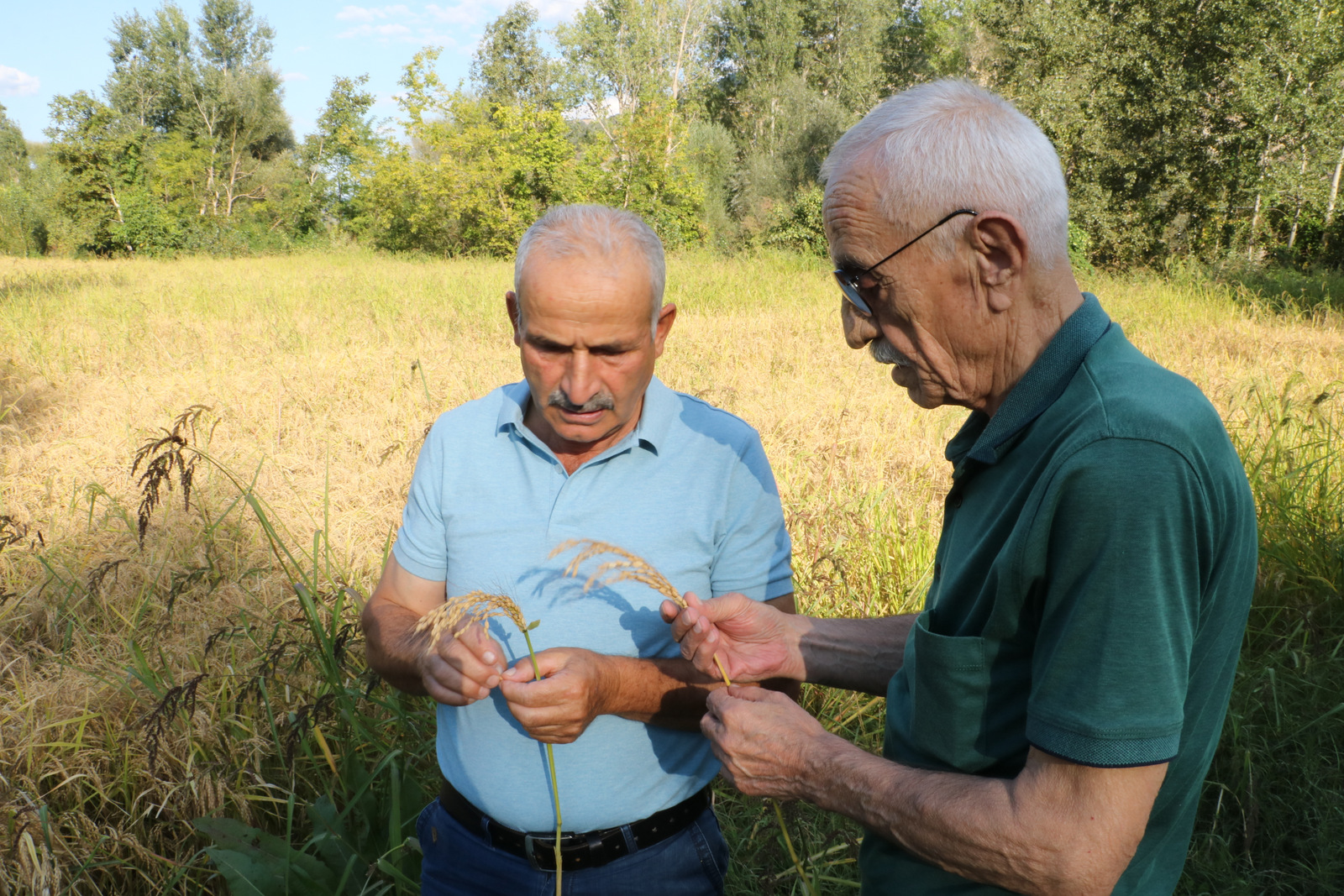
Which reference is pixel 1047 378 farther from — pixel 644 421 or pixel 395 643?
pixel 395 643

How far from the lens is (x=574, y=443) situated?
1963 millimetres

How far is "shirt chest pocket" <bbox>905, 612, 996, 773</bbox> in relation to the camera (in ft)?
4.01

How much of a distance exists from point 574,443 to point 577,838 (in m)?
0.84

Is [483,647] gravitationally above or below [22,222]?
below

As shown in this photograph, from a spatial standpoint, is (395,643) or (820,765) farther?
(395,643)

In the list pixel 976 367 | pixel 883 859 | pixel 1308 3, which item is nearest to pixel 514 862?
pixel 883 859

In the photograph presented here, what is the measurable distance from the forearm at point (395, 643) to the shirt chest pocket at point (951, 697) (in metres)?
0.97

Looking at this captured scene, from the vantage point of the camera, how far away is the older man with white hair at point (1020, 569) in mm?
1000

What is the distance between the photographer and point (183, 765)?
105 inches

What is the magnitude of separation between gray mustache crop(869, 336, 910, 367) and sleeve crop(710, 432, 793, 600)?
0.50 metres

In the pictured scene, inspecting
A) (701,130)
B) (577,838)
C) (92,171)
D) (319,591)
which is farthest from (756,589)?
(92,171)

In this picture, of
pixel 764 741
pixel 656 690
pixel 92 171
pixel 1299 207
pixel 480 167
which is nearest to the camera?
pixel 764 741

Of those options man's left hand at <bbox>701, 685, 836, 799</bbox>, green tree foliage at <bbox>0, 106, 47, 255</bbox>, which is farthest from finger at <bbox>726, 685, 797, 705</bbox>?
green tree foliage at <bbox>0, 106, 47, 255</bbox>

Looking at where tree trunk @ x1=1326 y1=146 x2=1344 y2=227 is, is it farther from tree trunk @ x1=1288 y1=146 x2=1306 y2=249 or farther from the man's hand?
the man's hand
